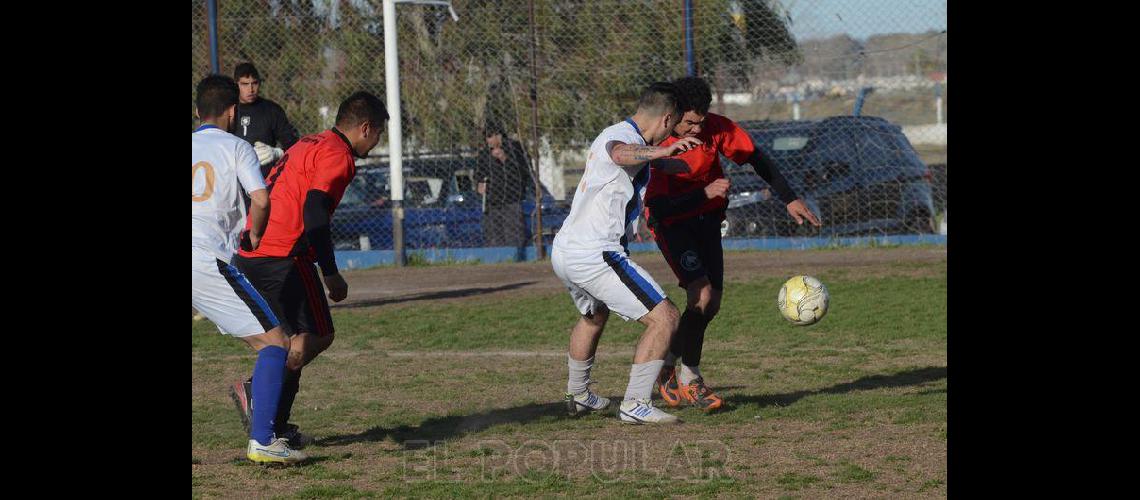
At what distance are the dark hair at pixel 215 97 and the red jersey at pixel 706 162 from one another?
260 cm

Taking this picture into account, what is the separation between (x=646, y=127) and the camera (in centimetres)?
725

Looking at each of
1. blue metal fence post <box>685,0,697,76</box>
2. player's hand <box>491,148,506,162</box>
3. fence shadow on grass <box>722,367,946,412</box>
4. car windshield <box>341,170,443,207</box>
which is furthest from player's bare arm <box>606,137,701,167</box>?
car windshield <box>341,170,443,207</box>

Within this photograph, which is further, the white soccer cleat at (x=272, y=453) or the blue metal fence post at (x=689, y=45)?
the blue metal fence post at (x=689, y=45)

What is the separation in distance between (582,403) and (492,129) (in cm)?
1023

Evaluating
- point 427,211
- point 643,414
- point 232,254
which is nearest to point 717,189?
point 643,414

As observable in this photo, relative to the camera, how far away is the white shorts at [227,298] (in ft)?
19.5

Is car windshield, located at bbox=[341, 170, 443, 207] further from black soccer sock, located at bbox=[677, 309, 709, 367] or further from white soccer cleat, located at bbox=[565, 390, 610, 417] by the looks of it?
white soccer cleat, located at bbox=[565, 390, 610, 417]

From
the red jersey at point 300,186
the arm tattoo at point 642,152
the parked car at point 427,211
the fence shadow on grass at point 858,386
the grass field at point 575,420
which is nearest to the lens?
the grass field at point 575,420

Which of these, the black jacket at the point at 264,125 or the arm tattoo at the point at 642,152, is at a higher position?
the black jacket at the point at 264,125

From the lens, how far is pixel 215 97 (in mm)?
6262

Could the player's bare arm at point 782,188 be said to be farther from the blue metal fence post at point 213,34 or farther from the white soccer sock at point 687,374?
the blue metal fence post at point 213,34

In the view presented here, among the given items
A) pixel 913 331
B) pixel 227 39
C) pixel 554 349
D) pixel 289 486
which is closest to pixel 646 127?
pixel 289 486

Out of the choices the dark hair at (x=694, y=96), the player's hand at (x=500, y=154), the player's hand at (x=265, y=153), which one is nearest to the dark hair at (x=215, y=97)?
the dark hair at (x=694, y=96)

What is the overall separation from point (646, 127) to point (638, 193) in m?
0.36
